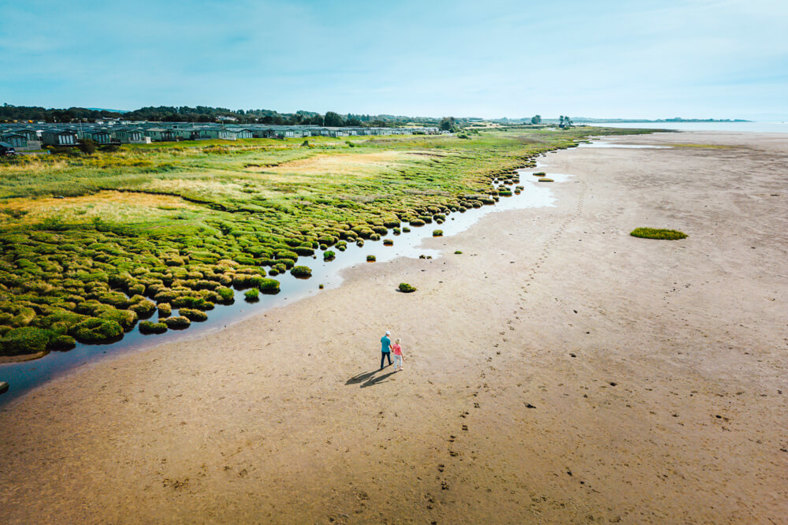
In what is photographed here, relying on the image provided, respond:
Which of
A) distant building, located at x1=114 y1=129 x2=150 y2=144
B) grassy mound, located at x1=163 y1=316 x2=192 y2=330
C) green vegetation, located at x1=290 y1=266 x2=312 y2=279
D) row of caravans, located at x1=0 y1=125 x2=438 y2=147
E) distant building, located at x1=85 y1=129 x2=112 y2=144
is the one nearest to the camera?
grassy mound, located at x1=163 y1=316 x2=192 y2=330

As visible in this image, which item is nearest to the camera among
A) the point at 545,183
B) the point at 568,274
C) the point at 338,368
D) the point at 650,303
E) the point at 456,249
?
the point at 338,368

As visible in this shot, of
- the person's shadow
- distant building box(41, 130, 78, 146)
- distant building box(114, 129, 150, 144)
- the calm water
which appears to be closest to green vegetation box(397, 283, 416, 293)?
the calm water

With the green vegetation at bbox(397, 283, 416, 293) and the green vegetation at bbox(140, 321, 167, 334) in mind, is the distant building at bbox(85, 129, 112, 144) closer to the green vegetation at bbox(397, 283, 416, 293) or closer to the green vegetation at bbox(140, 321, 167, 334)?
the green vegetation at bbox(140, 321, 167, 334)

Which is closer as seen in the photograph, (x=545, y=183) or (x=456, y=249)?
(x=456, y=249)

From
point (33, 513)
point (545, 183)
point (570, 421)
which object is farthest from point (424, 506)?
point (545, 183)

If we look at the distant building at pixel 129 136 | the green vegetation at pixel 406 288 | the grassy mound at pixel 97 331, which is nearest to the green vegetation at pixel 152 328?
the grassy mound at pixel 97 331

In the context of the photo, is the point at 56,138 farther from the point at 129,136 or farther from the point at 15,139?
the point at 129,136

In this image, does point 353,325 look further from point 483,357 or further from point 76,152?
point 76,152
